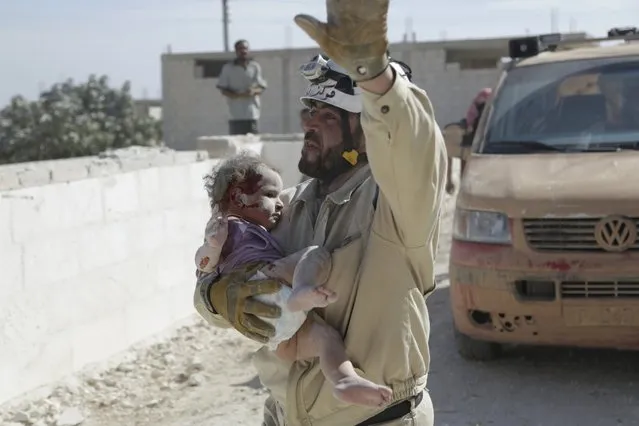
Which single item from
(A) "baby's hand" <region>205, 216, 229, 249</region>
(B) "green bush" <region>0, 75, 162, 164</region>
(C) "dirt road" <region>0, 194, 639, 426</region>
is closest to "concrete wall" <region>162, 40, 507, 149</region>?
(B) "green bush" <region>0, 75, 162, 164</region>

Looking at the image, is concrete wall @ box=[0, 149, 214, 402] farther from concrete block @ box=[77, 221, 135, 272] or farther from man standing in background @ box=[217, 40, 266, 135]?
man standing in background @ box=[217, 40, 266, 135]

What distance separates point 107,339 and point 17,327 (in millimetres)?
1015

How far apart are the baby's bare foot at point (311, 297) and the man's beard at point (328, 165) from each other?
0.33 m

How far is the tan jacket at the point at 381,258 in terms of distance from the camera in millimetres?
1980

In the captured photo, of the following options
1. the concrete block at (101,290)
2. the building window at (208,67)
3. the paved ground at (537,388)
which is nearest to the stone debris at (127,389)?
the concrete block at (101,290)

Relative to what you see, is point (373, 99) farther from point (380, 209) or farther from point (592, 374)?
point (592, 374)

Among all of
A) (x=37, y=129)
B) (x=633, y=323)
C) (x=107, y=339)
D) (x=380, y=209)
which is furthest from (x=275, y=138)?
(x=37, y=129)

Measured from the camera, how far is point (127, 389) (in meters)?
5.98

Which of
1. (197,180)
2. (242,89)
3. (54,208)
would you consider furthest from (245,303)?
(242,89)

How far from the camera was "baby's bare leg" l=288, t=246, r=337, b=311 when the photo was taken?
2.12 m

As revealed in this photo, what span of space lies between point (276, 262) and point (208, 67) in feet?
84.4

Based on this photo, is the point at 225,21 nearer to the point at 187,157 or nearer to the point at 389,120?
the point at 187,157

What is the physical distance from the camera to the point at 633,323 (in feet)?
16.1

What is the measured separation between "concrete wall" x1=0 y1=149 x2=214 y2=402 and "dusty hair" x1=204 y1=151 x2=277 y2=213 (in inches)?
123
